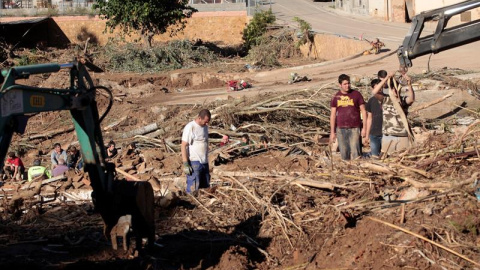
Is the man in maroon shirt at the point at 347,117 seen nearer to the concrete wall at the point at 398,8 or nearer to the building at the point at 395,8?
the building at the point at 395,8

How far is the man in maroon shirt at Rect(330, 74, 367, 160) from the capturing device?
10.8m

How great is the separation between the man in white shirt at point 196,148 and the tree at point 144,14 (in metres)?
22.3

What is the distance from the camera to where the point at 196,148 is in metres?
10.5

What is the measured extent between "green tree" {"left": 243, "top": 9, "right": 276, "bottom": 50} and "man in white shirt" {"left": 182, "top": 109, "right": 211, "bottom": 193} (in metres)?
26.1

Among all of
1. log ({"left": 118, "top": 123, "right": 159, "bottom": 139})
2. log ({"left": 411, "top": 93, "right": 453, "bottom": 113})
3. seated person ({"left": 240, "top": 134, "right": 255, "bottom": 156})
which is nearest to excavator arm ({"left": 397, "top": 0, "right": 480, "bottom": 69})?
seated person ({"left": 240, "top": 134, "right": 255, "bottom": 156})

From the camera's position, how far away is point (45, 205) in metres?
10.9

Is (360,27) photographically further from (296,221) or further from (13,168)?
(296,221)

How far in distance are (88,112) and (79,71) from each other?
0.42 metres

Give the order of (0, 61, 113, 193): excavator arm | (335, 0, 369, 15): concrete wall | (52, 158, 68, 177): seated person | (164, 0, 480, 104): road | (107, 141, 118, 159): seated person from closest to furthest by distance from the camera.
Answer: (0, 61, 113, 193): excavator arm < (52, 158, 68, 177): seated person < (107, 141, 118, 159): seated person < (164, 0, 480, 104): road < (335, 0, 369, 15): concrete wall

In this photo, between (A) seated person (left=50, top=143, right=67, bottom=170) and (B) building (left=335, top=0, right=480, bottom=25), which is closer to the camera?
(A) seated person (left=50, top=143, right=67, bottom=170)

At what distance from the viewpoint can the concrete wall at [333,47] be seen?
30.4 metres

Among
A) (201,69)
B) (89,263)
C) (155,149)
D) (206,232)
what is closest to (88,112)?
(89,263)

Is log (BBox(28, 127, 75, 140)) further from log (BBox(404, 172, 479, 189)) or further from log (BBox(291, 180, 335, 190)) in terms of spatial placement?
log (BBox(404, 172, 479, 189))

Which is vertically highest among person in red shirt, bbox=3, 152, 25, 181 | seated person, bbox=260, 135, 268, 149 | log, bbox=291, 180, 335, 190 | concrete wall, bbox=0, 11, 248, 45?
concrete wall, bbox=0, 11, 248, 45
